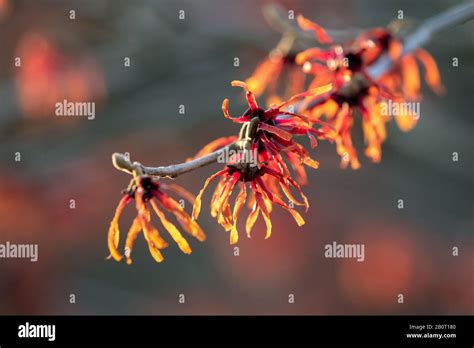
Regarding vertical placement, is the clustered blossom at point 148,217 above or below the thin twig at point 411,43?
below

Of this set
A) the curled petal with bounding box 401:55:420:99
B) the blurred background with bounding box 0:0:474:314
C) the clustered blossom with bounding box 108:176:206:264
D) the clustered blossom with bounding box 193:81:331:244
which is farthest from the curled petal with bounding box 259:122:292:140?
the blurred background with bounding box 0:0:474:314

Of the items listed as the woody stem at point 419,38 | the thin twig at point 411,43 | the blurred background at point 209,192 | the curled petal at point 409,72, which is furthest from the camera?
the blurred background at point 209,192

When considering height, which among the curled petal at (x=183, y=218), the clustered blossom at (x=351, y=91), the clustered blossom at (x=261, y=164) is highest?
the clustered blossom at (x=351, y=91)

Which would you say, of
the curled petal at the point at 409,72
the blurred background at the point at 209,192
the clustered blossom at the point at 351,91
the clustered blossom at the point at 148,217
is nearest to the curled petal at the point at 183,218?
the clustered blossom at the point at 148,217

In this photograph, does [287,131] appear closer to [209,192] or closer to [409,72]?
[409,72]

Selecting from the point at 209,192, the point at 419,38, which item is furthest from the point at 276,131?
the point at 209,192

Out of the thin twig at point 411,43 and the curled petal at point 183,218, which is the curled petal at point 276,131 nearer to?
the thin twig at point 411,43
